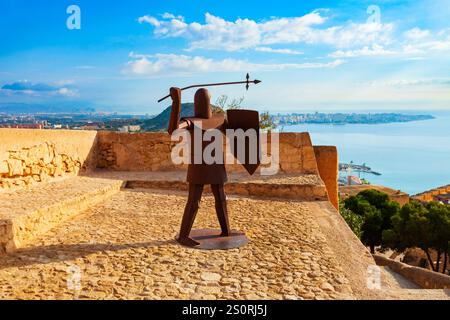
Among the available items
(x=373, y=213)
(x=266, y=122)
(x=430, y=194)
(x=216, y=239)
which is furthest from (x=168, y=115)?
(x=430, y=194)

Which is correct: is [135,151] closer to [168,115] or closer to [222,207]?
[168,115]

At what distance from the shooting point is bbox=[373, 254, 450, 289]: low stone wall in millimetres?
4938

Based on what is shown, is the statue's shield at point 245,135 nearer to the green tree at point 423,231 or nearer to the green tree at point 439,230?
the green tree at point 423,231

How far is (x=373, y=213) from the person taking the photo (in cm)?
2491

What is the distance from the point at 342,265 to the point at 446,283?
1.76 m

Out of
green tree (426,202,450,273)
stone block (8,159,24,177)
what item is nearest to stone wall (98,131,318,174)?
stone block (8,159,24,177)

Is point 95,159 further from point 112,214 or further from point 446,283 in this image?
point 446,283

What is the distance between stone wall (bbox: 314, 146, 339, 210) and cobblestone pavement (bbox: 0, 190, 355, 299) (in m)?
3.90

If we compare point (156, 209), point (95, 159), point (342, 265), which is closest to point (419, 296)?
point (342, 265)

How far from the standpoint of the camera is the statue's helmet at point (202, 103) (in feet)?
15.6

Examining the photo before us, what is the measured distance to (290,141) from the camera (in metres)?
9.36

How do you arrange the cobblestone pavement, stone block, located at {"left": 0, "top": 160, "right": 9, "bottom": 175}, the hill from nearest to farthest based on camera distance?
the cobblestone pavement → stone block, located at {"left": 0, "top": 160, "right": 9, "bottom": 175} → the hill

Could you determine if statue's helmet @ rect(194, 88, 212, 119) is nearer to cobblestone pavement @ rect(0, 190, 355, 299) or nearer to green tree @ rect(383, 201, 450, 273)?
cobblestone pavement @ rect(0, 190, 355, 299)
